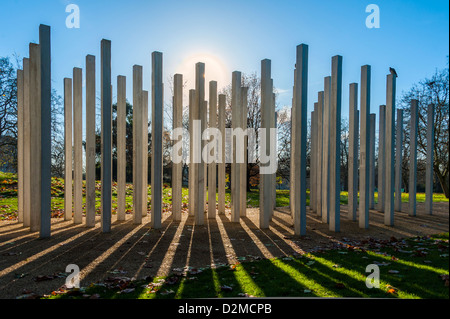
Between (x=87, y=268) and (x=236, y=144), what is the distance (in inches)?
243

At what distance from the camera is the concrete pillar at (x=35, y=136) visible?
8.18 m

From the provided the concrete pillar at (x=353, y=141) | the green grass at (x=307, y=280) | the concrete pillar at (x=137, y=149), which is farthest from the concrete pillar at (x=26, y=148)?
the concrete pillar at (x=353, y=141)

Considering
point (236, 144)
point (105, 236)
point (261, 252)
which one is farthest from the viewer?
point (236, 144)

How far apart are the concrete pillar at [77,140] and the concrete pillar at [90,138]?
75 centimetres

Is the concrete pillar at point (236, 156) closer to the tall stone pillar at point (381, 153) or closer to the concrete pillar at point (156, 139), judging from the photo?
the concrete pillar at point (156, 139)

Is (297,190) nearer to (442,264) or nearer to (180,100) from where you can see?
(442,264)

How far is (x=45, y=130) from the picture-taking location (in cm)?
771

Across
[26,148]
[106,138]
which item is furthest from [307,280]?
[26,148]

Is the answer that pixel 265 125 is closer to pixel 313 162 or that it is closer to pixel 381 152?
pixel 313 162

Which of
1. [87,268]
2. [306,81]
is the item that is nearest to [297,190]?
[306,81]

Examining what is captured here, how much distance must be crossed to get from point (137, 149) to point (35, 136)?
2620mm

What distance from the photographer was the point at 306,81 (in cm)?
826

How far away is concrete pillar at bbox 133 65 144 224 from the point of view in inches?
380

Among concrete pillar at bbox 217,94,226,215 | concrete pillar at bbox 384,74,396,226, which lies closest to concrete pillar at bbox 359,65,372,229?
concrete pillar at bbox 384,74,396,226
